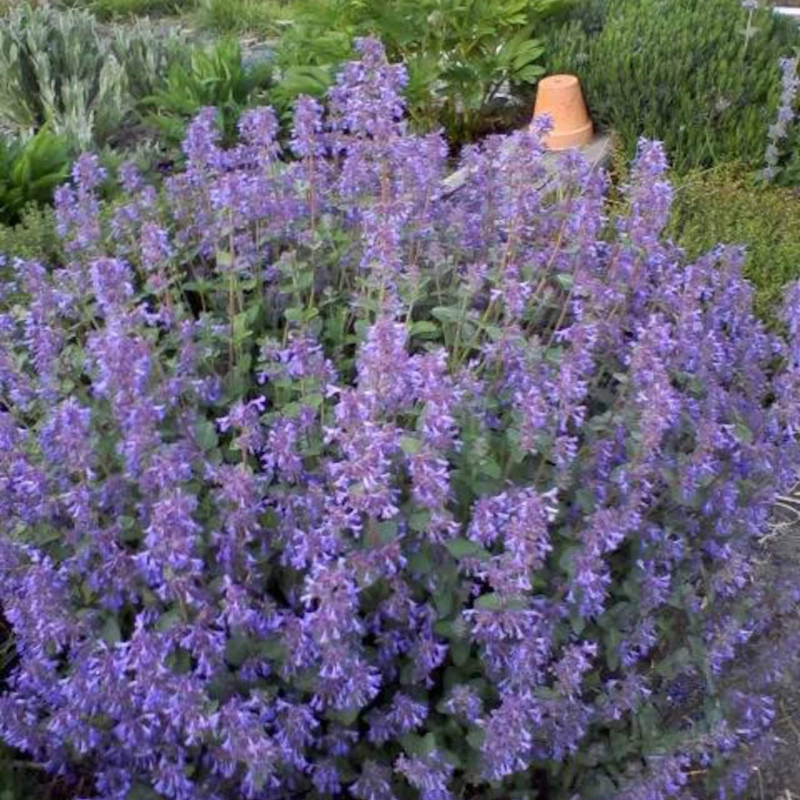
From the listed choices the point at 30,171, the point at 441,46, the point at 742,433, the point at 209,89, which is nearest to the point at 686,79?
the point at 441,46

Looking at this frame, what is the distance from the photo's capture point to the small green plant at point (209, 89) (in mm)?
4430

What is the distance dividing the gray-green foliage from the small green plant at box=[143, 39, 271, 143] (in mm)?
177

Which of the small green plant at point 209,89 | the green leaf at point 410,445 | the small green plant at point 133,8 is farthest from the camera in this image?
the small green plant at point 133,8

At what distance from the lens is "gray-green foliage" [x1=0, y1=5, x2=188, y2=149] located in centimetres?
470

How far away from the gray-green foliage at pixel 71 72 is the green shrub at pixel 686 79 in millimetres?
1888

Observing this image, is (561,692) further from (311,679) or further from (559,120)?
(559,120)

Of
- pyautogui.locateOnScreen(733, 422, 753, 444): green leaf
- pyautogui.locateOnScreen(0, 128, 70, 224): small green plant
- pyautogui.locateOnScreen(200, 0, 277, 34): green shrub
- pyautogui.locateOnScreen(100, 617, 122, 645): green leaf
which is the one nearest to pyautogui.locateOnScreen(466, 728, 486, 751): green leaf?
pyautogui.locateOnScreen(100, 617, 122, 645): green leaf

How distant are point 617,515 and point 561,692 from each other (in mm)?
315

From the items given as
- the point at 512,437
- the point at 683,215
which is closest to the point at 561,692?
the point at 512,437

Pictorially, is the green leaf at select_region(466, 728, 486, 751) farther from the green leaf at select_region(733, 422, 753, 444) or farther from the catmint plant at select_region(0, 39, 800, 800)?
the green leaf at select_region(733, 422, 753, 444)

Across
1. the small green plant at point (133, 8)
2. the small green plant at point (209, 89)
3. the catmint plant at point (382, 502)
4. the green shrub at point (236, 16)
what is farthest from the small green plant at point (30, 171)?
the small green plant at point (133, 8)

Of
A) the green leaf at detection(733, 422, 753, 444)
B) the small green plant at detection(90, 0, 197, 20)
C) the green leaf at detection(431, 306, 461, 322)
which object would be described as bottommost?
the small green plant at detection(90, 0, 197, 20)

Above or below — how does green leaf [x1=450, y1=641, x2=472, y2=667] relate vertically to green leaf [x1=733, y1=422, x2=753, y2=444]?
below

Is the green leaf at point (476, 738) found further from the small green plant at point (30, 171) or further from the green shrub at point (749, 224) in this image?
the small green plant at point (30, 171)
